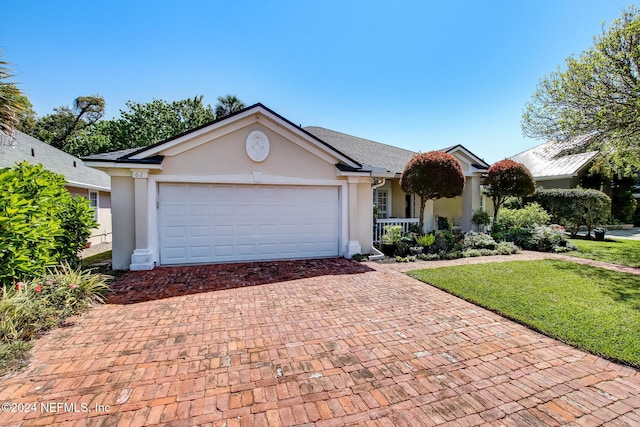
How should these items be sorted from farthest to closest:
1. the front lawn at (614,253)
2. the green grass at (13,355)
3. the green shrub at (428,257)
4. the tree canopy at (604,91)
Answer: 1. the green shrub at (428,257)
2. the front lawn at (614,253)
3. the tree canopy at (604,91)
4. the green grass at (13,355)

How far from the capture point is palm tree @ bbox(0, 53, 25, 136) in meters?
4.80

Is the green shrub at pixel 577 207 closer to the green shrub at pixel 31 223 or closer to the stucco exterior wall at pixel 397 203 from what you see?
the stucco exterior wall at pixel 397 203

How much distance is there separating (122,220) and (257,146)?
14.1ft

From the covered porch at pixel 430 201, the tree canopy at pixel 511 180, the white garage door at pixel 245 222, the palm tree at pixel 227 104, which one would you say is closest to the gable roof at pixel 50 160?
the white garage door at pixel 245 222

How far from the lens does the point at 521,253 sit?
1066 centimetres

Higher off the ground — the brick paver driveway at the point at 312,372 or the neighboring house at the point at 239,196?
the neighboring house at the point at 239,196

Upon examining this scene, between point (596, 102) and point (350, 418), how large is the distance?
11501mm

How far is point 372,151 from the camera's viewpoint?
14398 mm

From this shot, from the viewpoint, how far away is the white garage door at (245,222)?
27.5 ft

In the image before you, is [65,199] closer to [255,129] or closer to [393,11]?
[255,129]

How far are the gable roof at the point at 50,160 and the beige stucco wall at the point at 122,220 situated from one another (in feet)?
17.1

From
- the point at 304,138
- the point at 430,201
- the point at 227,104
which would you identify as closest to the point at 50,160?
the point at 304,138

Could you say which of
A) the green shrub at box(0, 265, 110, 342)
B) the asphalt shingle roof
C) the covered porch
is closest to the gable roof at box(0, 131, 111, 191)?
the green shrub at box(0, 265, 110, 342)

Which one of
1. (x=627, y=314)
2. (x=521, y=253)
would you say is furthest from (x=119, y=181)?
(x=521, y=253)
